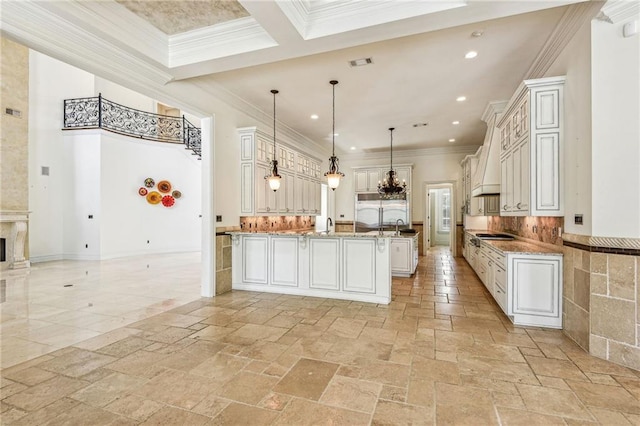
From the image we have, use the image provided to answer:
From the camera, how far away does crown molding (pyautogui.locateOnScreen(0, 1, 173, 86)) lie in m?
2.51

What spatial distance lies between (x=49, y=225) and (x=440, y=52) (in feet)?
33.9

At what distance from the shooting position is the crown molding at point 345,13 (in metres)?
2.67

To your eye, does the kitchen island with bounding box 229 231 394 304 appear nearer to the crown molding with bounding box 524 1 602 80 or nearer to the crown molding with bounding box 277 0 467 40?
the crown molding with bounding box 277 0 467 40

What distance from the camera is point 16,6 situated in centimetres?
247

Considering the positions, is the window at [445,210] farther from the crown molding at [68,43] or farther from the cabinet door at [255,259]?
the crown molding at [68,43]

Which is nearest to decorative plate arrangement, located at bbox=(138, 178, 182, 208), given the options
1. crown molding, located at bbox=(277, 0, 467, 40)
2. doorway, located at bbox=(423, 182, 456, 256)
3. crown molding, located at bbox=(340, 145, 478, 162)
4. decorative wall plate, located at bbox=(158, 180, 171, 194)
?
decorative wall plate, located at bbox=(158, 180, 171, 194)

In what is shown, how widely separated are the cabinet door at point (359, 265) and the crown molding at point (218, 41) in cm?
283

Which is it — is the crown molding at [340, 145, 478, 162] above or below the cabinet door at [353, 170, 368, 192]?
above

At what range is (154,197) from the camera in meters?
9.88

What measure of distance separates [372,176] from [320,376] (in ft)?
24.8

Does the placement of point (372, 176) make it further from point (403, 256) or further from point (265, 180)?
point (265, 180)

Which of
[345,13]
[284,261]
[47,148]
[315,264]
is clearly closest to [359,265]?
[315,264]

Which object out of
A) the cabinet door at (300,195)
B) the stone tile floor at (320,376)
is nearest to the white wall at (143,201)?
the cabinet door at (300,195)

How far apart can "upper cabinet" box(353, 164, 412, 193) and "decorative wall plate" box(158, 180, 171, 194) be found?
20.5 feet
